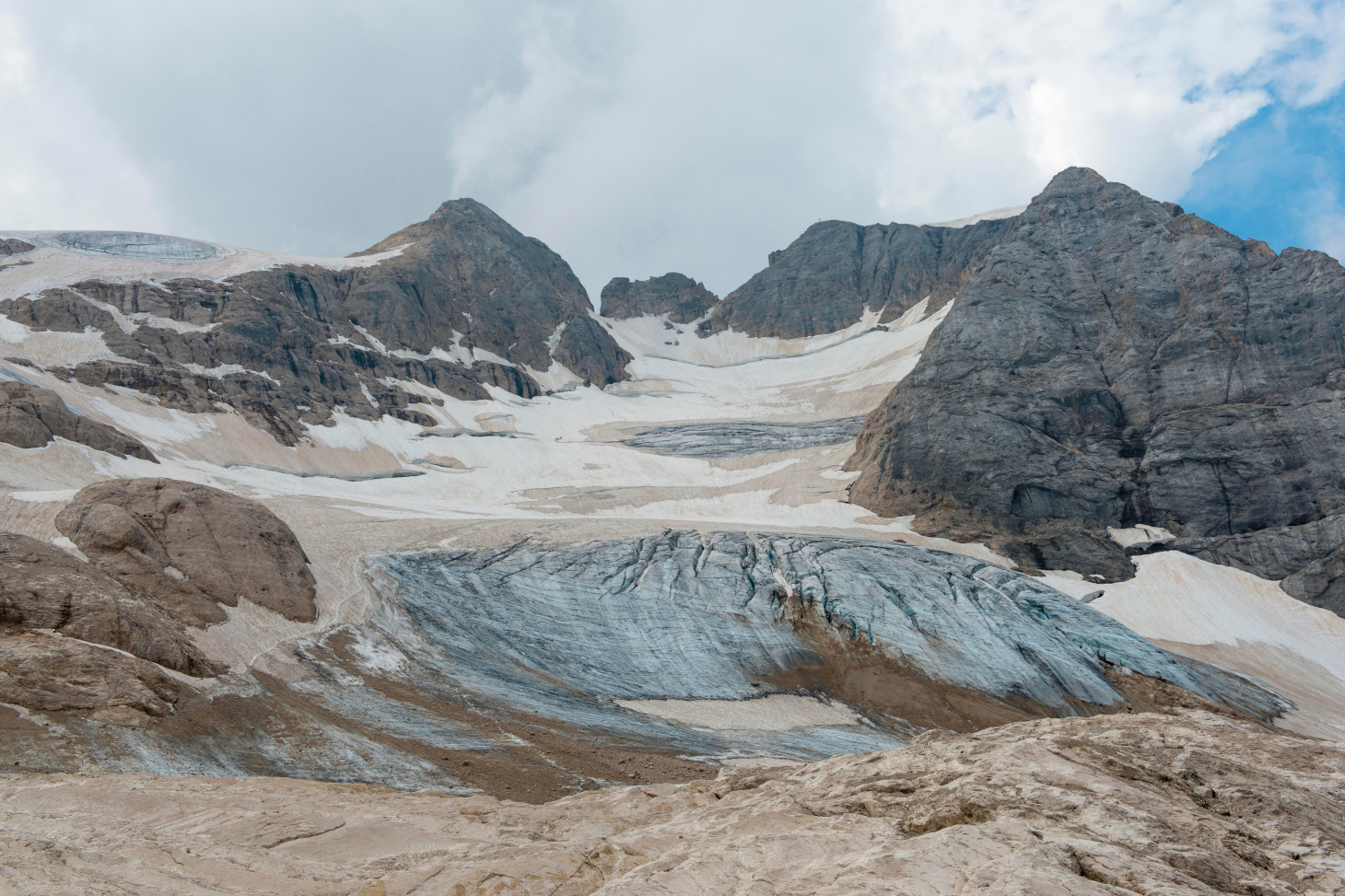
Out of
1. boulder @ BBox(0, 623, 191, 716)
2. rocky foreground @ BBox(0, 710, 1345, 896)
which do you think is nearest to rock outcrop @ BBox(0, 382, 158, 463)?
boulder @ BBox(0, 623, 191, 716)

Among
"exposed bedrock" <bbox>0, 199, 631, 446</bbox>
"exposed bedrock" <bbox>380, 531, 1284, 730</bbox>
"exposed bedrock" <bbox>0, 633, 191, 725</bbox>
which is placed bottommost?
"exposed bedrock" <bbox>380, 531, 1284, 730</bbox>

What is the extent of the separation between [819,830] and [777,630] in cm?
2639

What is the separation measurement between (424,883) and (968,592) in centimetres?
3563

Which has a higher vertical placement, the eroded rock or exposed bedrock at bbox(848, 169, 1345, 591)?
exposed bedrock at bbox(848, 169, 1345, 591)

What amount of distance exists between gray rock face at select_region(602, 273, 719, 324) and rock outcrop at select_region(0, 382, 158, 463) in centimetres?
11964

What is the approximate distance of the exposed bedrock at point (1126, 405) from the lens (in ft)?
174

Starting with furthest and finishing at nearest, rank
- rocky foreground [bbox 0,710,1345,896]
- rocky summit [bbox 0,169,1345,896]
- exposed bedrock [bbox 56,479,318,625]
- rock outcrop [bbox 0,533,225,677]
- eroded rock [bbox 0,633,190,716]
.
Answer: exposed bedrock [bbox 56,479,318,625], rock outcrop [bbox 0,533,225,677], eroded rock [bbox 0,633,190,716], rocky summit [bbox 0,169,1345,896], rocky foreground [bbox 0,710,1345,896]

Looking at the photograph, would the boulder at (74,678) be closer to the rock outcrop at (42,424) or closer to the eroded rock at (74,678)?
the eroded rock at (74,678)

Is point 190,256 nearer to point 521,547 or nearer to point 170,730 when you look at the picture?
point 521,547

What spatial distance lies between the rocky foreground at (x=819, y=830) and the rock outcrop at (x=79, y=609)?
6.69m

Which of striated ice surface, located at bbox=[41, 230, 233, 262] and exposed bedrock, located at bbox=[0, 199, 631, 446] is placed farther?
striated ice surface, located at bbox=[41, 230, 233, 262]

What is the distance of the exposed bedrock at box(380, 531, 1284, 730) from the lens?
91.9 feet

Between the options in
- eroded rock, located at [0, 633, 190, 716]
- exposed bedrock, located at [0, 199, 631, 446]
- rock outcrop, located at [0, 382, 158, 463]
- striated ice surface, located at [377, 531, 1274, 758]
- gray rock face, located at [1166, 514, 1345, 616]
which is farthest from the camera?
exposed bedrock, located at [0, 199, 631, 446]

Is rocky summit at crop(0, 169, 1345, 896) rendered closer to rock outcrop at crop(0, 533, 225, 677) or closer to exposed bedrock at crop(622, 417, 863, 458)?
rock outcrop at crop(0, 533, 225, 677)
